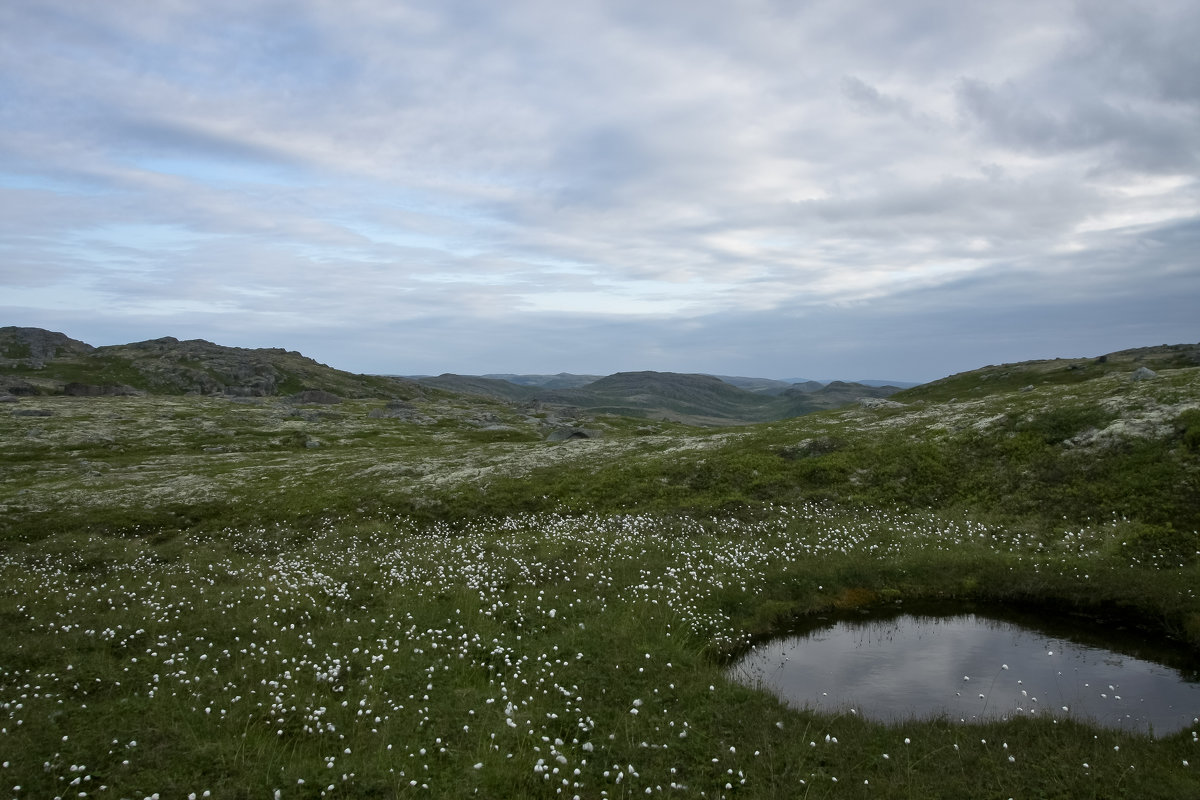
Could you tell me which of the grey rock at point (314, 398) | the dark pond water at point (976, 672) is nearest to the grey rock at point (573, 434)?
the dark pond water at point (976, 672)

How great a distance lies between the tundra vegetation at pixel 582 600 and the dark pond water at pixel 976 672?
106 centimetres

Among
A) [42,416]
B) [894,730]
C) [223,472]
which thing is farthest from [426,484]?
[42,416]

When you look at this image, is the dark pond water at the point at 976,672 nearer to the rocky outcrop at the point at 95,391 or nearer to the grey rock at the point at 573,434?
the grey rock at the point at 573,434

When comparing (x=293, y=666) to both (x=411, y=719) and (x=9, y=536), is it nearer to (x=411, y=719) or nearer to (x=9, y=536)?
(x=411, y=719)

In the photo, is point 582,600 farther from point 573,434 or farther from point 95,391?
point 95,391

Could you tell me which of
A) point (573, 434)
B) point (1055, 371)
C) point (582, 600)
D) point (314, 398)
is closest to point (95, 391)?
point (314, 398)

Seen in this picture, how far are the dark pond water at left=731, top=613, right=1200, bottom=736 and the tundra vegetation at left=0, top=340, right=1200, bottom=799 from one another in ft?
3.48

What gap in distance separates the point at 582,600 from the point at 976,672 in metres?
12.2

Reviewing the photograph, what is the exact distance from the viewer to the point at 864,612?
23.3 metres

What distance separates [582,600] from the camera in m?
22.8

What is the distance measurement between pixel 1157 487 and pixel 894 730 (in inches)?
875

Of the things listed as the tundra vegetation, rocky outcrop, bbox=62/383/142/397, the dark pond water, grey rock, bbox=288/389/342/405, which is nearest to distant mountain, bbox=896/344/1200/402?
the tundra vegetation

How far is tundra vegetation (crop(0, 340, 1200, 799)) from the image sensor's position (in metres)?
13.5

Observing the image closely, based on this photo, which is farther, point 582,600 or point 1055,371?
point 1055,371
